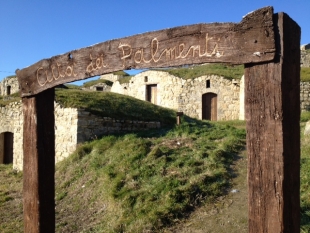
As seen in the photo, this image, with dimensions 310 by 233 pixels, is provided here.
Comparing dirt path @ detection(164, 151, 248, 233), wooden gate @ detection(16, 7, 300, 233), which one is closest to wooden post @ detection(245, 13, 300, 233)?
wooden gate @ detection(16, 7, 300, 233)

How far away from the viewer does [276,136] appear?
1.91 metres

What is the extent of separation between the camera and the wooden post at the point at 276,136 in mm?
1891

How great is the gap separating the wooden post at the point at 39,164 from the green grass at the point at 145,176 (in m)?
1.85

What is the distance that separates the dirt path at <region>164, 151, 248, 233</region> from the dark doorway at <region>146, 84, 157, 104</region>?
1601 centimetres

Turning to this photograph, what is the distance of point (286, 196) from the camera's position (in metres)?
1.90

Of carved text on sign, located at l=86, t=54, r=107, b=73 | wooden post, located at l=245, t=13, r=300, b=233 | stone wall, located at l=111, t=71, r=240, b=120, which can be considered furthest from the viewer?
stone wall, located at l=111, t=71, r=240, b=120

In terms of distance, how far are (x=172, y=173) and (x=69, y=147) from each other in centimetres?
427

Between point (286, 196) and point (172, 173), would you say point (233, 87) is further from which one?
point (286, 196)

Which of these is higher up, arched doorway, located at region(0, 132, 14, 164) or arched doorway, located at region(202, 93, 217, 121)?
arched doorway, located at region(202, 93, 217, 121)

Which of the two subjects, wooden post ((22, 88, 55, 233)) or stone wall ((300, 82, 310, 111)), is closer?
wooden post ((22, 88, 55, 233))

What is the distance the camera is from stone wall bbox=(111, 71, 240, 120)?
56.9 ft

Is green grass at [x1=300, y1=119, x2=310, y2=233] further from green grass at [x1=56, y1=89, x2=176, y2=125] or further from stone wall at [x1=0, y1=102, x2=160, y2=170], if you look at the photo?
green grass at [x1=56, y1=89, x2=176, y2=125]

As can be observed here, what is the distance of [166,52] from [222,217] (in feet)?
10.4

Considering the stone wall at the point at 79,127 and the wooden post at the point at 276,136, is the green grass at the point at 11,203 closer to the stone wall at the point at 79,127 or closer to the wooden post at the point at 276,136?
the stone wall at the point at 79,127
